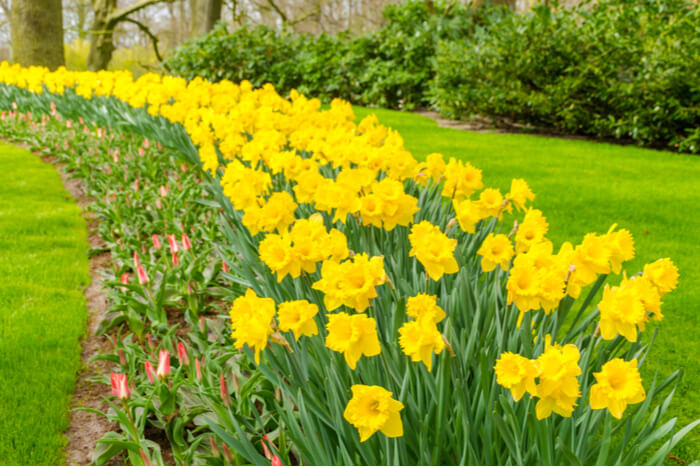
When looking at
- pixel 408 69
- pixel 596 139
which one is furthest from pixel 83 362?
pixel 408 69

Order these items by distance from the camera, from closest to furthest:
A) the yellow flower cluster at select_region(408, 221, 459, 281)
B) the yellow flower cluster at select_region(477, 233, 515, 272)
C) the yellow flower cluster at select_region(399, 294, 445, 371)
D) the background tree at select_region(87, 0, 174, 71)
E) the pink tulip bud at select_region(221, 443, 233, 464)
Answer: the yellow flower cluster at select_region(399, 294, 445, 371), the yellow flower cluster at select_region(408, 221, 459, 281), the yellow flower cluster at select_region(477, 233, 515, 272), the pink tulip bud at select_region(221, 443, 233, 464), the background tree at select_region(87, 0, 174, 71)

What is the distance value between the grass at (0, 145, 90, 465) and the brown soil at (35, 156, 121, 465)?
0.04m

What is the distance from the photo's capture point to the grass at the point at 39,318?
2.18 m

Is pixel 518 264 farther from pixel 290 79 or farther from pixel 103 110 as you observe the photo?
pixel 290 79

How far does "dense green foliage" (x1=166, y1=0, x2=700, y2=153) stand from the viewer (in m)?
7.24

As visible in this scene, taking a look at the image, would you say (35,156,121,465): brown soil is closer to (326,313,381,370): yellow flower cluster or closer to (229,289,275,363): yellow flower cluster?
(229,289,275,363): yellow flower cluster

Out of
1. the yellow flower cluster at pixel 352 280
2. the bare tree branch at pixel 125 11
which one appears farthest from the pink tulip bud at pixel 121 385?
the bare tree branch at pixel 125 11

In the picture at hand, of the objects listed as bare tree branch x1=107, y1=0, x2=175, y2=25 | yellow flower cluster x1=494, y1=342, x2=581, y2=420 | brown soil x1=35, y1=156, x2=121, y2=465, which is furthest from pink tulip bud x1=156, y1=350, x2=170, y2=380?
bare tree branch x1=107, y1=0, x2=175, y2=25

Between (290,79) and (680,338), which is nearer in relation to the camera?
(680,338)

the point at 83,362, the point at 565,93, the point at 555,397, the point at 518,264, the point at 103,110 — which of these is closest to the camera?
the point at 555,397

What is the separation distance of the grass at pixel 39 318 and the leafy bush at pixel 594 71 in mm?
5588

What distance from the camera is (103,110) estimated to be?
6.32 m

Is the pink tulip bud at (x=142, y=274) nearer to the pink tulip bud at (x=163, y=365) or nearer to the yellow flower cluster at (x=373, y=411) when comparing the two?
the pink tulip bud at (x=163, y=365)

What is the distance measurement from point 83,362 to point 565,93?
276 inches
